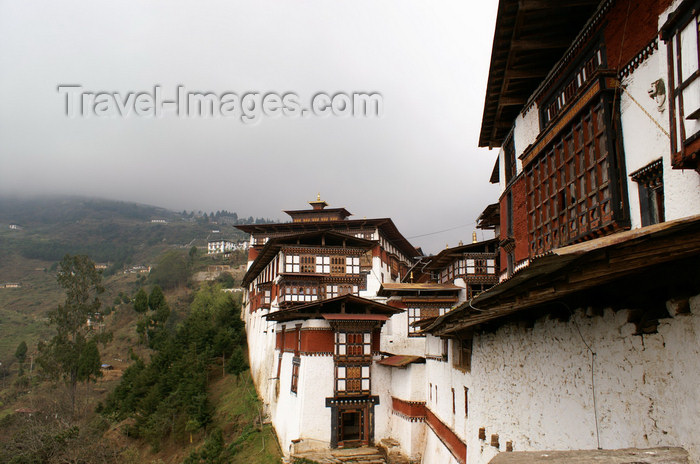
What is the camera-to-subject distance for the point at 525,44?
388 inches

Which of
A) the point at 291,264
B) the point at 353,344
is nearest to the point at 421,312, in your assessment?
the point at 291,264

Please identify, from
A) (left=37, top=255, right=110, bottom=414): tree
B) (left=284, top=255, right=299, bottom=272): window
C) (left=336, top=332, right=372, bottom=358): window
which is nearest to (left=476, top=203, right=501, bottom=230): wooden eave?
(left=336, top=332, right=372, bottom=358): window

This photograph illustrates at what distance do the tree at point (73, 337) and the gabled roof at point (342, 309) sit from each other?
3464cm

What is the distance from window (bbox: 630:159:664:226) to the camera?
6.64m

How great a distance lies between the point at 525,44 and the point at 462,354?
813 cm

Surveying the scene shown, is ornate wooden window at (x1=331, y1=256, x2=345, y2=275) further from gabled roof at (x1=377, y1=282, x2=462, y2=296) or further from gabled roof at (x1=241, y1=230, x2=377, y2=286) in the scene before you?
gabled roof at (x1=377, y1=282, x2=462, y2=296)

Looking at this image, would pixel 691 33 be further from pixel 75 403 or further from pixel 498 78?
pixel 75 403

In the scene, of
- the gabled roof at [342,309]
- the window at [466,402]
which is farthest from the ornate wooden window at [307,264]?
the window at [466,402]

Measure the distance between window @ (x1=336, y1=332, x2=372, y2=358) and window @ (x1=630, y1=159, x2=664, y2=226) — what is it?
19046mm

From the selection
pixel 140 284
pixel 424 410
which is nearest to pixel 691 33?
pixel 424 410

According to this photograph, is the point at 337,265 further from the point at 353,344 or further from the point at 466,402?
the point at 466,402

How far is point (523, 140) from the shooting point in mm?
12203

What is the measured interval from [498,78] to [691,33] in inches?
251

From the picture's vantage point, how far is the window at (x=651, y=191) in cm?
664
